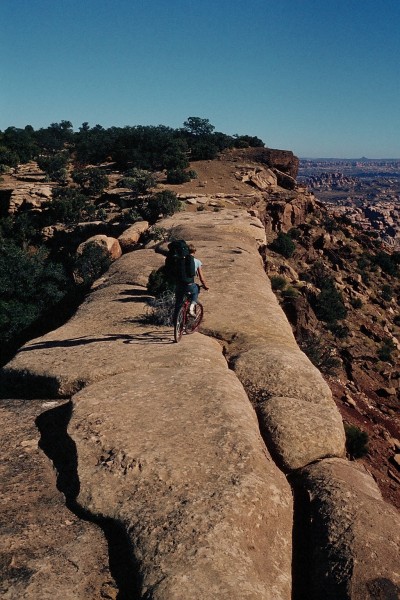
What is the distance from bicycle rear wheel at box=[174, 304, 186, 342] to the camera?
1165 centimetres

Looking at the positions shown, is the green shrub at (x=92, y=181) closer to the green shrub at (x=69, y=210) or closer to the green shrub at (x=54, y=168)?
the green shrub at (x=54, y=168)

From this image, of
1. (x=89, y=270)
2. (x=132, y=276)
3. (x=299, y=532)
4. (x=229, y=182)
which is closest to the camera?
(x=299, y=532)

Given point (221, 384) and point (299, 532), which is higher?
point (221, 384)

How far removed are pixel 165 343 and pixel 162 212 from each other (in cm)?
2208

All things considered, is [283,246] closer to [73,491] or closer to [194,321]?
[194,321]

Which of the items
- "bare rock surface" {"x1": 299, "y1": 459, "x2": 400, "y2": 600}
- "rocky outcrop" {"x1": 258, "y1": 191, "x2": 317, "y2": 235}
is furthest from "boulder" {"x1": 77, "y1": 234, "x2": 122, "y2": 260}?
"bare rock surface" {"x1": 299, "y1": 459, "x2": 400, "y2": 600}

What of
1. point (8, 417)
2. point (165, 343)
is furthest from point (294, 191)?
point (8, 417)

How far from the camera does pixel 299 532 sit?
6.67m

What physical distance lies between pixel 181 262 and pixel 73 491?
232 inches

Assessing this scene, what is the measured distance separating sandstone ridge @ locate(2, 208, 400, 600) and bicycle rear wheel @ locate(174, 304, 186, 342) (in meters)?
0.30

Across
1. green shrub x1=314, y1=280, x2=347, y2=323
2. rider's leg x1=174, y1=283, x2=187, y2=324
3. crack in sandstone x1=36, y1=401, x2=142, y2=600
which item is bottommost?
green shrub x1=314, y1=280, x2=347, y2=323

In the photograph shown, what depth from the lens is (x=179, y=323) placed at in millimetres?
11695

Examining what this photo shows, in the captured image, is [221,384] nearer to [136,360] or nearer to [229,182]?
[136,360]

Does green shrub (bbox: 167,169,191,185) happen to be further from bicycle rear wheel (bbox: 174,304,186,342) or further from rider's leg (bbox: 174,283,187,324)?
bicycle rear wheel (bbox: 174,304,186,342)
